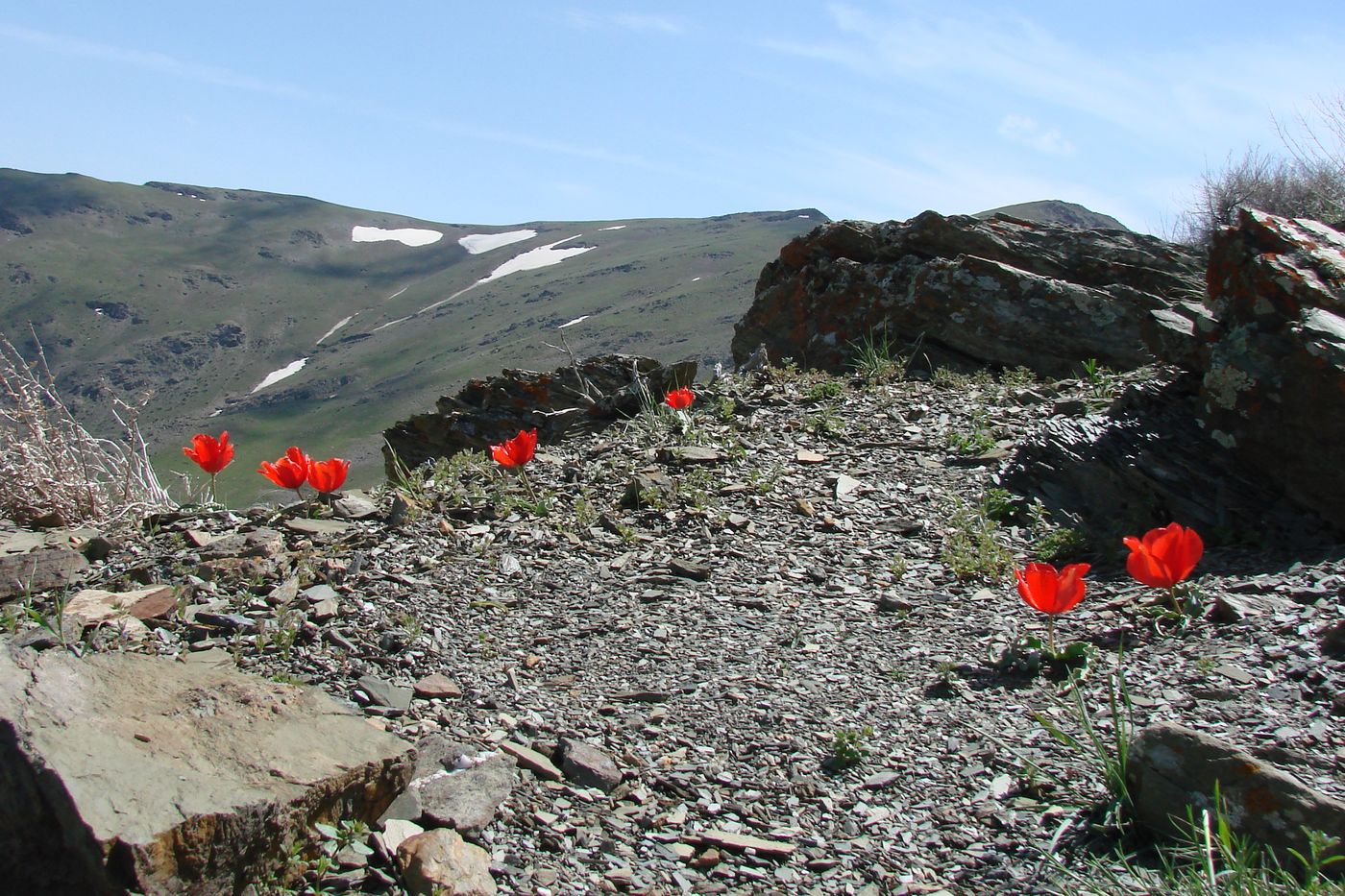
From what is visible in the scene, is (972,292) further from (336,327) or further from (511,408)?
(336,327)

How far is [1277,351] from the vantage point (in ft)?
14.3

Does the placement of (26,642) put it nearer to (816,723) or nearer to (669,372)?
(816,723)

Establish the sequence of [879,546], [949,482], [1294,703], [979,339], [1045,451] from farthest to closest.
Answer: [979,339] < [949,482] < [1045,451] < [879,546] < [1294,703]

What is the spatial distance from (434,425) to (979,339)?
182 inches

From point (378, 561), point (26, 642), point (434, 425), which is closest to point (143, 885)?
point (26, 642)

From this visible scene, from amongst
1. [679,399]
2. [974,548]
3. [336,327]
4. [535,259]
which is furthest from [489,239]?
[974,548]

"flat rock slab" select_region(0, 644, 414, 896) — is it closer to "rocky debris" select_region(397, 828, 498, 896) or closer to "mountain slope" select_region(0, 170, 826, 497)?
"rocky debris" select_region(397, 828, 498, 896)

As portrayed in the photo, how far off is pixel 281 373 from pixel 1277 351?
7855 cm

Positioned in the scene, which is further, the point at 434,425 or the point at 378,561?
the point at 434,425

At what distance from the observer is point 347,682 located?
323cm

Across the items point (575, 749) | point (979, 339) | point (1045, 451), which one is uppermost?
point (979, 339)

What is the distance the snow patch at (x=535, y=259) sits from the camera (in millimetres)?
89562

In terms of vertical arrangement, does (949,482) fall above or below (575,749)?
above

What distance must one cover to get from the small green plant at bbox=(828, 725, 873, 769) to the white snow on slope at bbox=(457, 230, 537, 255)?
101 metres
